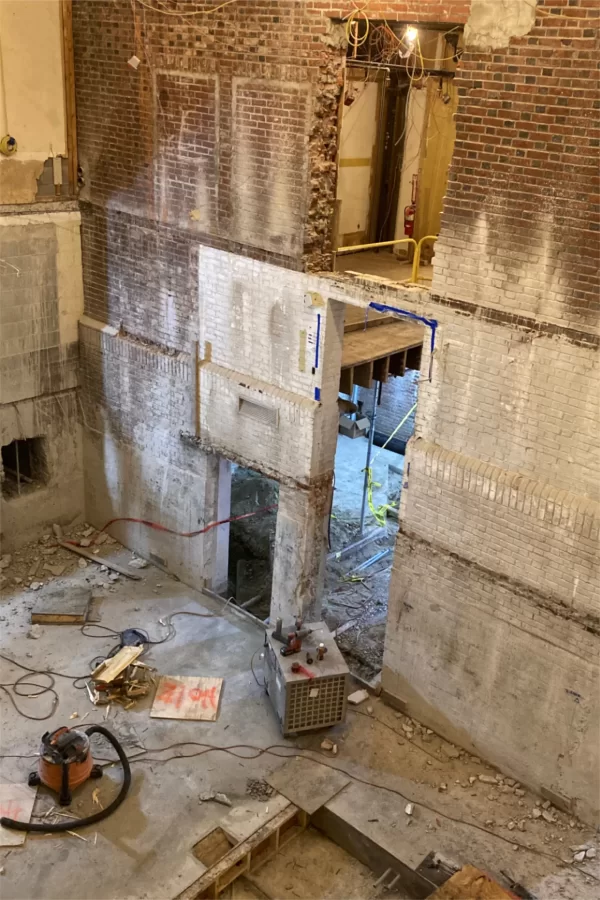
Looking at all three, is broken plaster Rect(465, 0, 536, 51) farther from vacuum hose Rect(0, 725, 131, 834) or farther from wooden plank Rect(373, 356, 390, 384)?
vacuum hose Rect(0, 725, 131, 834)

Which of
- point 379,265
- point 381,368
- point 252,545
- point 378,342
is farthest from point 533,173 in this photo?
point 252,545

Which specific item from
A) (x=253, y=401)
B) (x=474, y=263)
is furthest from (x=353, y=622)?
(x=474, y=263)

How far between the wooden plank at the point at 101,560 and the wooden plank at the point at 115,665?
1.61 metres

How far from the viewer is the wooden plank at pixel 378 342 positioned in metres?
8.21

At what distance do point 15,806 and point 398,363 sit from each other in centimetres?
556

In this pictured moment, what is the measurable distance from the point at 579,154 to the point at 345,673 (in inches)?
180

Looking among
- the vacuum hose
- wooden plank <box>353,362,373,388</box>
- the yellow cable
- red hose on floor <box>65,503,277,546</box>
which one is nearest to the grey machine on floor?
the vacuum hose

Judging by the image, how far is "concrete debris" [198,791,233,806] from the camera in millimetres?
6715

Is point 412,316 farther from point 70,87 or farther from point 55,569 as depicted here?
point 55,569

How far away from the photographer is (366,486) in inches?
411

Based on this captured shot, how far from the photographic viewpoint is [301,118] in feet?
22.4

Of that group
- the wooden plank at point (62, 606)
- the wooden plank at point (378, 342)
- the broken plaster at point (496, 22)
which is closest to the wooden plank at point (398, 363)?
the wooden plank at point (378, 342)

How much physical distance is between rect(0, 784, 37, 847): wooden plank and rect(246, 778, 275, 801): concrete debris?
1771 millimetres

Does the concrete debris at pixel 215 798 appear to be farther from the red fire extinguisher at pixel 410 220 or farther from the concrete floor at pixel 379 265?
the red fire extinguisher at pixel 410 220
